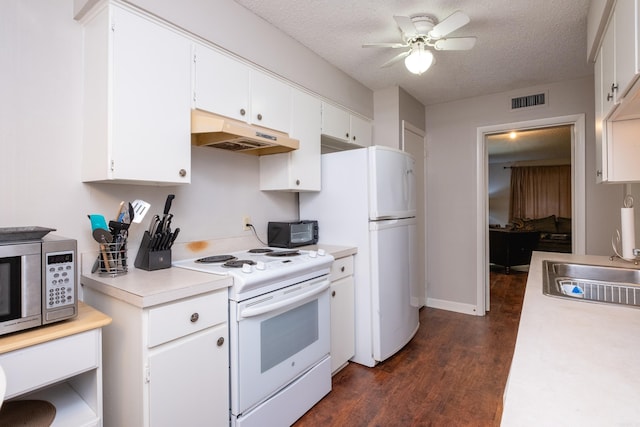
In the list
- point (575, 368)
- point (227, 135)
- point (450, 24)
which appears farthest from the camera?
point (450, 24)

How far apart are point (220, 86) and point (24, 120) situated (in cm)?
92

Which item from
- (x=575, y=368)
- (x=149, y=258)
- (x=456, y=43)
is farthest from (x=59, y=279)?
(x=456, y=43)

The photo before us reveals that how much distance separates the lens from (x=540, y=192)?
27.7 feet

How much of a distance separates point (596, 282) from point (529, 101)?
2.31 metres

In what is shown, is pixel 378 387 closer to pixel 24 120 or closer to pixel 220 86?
pixel 220 86

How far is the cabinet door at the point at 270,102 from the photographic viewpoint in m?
2.12

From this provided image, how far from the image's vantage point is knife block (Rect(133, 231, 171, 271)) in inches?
66.0

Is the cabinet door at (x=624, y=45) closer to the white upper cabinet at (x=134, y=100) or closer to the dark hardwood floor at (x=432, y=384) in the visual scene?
the dark hardwood floor at (x=432, y=384)

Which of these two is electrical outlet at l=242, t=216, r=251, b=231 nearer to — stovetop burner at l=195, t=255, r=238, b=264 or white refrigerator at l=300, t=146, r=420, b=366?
stovetop burner at l=195, t=255, r=238, b=264

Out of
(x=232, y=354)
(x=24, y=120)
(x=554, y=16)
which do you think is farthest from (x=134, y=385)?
(x=554, y=16)

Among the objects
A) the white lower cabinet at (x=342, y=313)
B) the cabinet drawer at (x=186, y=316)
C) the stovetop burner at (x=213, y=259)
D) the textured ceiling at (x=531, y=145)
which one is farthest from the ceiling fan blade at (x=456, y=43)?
the textured ceiling at (x=531, y=145)

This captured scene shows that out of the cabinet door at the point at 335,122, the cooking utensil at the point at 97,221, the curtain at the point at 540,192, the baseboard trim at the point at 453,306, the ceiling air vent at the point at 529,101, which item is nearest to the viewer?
the cooking utensil at the point at 97,221

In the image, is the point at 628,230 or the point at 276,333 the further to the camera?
the point at 628,230

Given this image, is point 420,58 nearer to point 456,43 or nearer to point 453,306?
point 456,43
